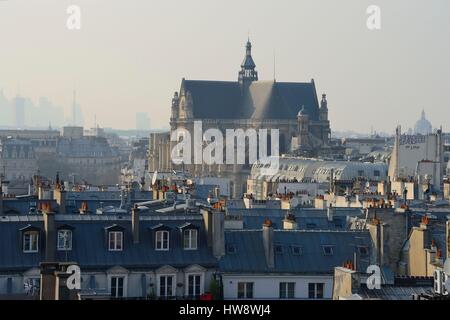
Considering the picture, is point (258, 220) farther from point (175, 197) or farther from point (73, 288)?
point (73, 288)

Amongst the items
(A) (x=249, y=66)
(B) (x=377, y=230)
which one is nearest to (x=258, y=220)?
(B) (x=377, y=230)

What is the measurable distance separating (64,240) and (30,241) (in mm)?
677

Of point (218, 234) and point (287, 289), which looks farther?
point (218, 234)

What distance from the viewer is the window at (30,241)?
2375cm

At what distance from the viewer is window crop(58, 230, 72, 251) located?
2414 cm

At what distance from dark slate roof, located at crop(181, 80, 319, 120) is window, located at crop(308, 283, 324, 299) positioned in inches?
3782

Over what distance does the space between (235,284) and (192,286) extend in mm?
828

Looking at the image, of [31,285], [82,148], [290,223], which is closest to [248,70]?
[82,148]

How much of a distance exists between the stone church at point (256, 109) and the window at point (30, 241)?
90180mm

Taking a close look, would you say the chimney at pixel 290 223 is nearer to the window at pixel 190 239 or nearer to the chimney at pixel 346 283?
the window at pixel 190 239

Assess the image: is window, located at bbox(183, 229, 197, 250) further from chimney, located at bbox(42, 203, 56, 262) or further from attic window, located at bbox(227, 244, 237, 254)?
chimney, located at bbox(42, 203, 56, 262)

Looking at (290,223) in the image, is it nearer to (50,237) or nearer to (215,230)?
(215,230)

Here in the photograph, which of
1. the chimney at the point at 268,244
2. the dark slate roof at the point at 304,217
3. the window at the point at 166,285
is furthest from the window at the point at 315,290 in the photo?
the dark slate roof at the point at 304,217

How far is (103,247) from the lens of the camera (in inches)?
966
